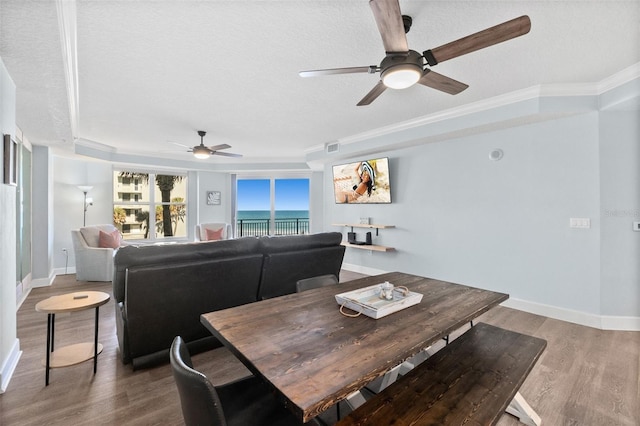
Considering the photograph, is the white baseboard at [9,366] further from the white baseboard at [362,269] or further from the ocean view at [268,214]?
the ocean view at [268,214]

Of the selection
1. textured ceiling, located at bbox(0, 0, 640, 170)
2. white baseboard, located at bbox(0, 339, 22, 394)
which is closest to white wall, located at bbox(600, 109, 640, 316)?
textured ceiling, located at bbox(0, 0, 640, 170)

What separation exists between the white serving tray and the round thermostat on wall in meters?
2.97

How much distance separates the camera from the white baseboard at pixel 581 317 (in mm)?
2962

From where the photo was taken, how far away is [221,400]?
127 centimetres

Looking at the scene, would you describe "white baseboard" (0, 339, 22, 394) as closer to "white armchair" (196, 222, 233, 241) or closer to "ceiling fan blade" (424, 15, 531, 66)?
"ceiling fan blade" (424, 15, 531, 66)

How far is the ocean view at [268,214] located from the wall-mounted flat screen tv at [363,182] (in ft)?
7.79

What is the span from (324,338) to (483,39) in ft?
6.34

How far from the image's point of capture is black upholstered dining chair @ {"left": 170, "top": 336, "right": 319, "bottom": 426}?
34.1 inches

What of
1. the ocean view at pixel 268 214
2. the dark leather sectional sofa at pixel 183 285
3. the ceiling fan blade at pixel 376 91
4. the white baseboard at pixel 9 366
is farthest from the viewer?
the ocean view at pixel 268 214

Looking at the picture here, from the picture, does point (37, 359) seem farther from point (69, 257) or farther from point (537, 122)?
point (537, 122)

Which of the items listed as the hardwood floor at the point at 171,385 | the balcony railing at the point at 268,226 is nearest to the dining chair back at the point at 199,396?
the hardwood floor at the point at 171,385

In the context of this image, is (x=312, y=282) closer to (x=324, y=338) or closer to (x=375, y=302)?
(x=375, y=302)

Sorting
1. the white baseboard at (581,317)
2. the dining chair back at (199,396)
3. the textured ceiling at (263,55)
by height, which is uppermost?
the textured ceiling at (263,55)

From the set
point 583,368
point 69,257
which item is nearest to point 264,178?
point 69,257
